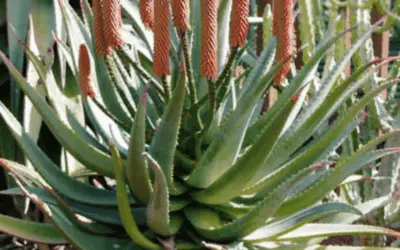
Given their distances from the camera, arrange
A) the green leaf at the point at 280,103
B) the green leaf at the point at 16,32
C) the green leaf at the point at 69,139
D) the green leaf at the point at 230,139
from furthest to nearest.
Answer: the green leaf at the point at 16,32, the green leaf at the point at 280,103, the green leaf at the point at 69,139, the green leaf at the point at 230,139

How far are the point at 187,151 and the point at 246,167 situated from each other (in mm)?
260

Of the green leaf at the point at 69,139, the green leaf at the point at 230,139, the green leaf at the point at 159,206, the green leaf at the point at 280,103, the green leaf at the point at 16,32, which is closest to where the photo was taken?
the green leaf at the point at 159,206

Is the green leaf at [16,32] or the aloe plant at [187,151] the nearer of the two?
the aloe plant at [187,151]

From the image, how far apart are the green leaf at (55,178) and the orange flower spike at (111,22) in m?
0.29

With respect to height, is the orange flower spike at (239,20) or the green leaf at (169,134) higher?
the orange flower spike at (239,20)

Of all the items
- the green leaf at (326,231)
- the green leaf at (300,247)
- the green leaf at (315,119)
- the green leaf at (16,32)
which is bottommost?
the green leaf at (300,247)

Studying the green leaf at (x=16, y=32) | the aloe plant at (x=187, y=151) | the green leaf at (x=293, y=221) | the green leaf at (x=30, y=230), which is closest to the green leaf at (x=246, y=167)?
the aloe plant at (x=187, y=151)

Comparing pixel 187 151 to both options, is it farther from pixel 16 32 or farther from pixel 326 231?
pixel 16 32

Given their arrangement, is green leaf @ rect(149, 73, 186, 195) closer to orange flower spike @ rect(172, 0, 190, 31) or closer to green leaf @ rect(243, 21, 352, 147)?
orange flower spike @ rect(172, 0, 190, 31)

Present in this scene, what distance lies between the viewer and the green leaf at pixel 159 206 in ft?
3.80

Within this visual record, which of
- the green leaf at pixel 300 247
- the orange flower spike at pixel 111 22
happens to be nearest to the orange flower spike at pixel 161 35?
the orange flower spike at pixel 111 22

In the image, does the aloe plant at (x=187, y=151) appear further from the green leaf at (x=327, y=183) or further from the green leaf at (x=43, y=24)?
the green leaf at (x=43, y=24)

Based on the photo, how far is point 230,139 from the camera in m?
1.29

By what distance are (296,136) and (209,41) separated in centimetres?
38
